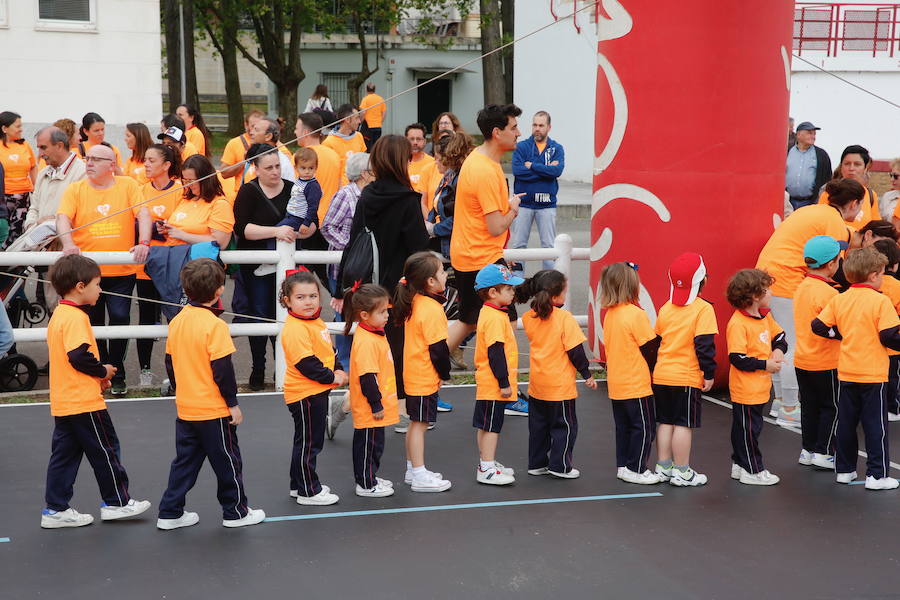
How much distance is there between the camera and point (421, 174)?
10625 mm

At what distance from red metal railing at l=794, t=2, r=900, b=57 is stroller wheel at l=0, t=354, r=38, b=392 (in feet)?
64.5

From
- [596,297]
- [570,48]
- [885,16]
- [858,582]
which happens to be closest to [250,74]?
[570,48]

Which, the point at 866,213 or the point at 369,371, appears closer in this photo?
the point at 369,371

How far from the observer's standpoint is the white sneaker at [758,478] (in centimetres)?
625

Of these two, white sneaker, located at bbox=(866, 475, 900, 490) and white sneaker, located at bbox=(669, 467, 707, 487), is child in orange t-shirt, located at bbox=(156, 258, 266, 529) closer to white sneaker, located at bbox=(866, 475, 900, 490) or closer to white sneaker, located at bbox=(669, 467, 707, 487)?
white sneaker, located at bbox=(669, 467, 707, 487)

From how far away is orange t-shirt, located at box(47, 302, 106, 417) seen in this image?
5.37 m

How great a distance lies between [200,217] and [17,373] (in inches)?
73.5

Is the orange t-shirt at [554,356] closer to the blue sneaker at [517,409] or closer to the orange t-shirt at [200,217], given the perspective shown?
the blue sneaker at [517,409]

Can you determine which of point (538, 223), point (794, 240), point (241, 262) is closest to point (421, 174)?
point (538, 223)

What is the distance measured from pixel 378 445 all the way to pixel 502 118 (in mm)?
2380

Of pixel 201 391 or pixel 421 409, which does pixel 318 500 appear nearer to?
pixel 421 409

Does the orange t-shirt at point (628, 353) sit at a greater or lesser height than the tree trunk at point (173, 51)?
lesser

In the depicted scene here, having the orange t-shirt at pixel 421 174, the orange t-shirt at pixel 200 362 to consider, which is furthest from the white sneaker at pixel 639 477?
the orange t-shirt at pixel 421 174

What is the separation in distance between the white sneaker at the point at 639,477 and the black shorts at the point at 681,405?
0.33 meters
